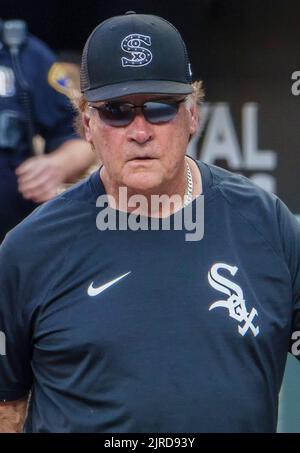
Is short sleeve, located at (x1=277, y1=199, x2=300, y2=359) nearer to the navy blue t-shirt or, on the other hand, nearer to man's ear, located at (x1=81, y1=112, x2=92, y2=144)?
the navy blue t-shirt

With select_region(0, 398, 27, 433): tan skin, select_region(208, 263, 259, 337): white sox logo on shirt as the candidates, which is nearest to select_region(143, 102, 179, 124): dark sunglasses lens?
select_region(208, 263, 259, 337): white sox logo on shirt

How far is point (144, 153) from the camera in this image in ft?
7.86

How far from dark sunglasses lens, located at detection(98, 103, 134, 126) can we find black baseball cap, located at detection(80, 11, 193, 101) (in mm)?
25

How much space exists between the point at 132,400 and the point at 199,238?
1.28 feet

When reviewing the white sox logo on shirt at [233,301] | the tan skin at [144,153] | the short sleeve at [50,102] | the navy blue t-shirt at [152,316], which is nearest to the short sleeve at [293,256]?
the navy blue t-shirt at [152,316]

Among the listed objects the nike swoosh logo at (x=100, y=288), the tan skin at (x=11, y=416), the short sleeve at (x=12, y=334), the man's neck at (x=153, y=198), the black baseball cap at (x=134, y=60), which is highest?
the black baseball cap at (x=134, y=60)

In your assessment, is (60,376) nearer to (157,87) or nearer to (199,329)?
(199,329)

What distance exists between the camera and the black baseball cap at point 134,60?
241 centimetres

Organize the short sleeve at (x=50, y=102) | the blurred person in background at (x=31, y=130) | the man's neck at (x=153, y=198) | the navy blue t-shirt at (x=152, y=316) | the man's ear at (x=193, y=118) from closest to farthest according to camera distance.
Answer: the navy blue t-shirt at (x=152, y=316) → the man's neck at (x=153, y=198) → the man's ear at (x=193, y=118) → the blurred person in background at (x=31, y=130) → the short sleeve at (x=50, y=102)

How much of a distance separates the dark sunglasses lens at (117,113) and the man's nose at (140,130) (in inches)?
0.6

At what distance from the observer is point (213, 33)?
5816mm

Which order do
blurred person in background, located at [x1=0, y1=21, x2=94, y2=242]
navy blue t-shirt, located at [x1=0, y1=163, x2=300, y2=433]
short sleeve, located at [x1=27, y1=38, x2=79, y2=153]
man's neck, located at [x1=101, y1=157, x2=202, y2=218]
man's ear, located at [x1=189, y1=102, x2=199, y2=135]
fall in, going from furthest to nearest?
short sleeve, located at [x1=27, y1=38, x2=79, y2=153]
blurred person in background, located at [x1=0, y1=21, x2=94, y2=242]
man's ear, located at [x1=189, y1=102, x2=199, y2=135]
man's neck, located at [x1=101, y1=157, x2=202, y2=218]
navy blue t-shirt, located at [x1=0, y1=163, x2=300, y2=433]

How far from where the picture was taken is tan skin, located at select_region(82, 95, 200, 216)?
2.39 metres

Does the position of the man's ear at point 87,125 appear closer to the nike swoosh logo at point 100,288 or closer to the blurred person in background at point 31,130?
the nike swoosh logo at point 100,288
